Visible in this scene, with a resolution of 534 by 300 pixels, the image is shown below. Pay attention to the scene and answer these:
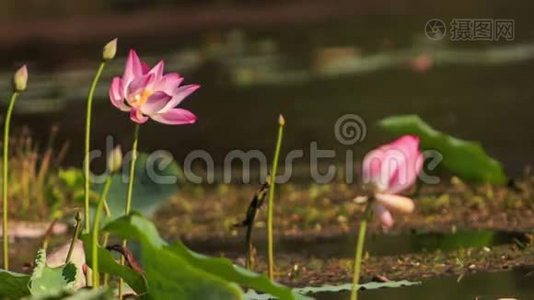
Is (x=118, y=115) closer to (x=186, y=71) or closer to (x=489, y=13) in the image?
(x=186, y=71)

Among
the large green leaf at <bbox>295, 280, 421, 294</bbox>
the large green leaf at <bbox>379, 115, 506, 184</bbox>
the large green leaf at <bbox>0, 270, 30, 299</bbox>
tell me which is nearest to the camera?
the large green leaf at <bbox>0, 270, 30, 299</bbox>

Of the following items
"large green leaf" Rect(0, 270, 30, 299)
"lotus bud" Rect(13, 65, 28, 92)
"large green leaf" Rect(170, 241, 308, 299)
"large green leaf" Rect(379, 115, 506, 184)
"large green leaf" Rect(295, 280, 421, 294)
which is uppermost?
"lotus bud" Rect(13, 65, 28, 92)

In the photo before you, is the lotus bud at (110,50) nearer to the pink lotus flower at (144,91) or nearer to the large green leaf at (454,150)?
the pink lotus flower at (144,91)

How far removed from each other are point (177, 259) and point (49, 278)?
0.49 m

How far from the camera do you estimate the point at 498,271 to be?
4895 mm

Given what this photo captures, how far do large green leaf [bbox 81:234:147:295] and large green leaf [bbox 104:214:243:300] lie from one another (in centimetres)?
27

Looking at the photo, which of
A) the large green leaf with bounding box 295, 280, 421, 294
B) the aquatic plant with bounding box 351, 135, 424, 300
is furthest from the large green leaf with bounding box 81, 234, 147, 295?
the large green leaf with bounding box 295, 280, 421, 294

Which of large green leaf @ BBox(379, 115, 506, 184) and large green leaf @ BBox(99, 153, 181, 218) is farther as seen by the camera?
large green leaf @ BBox(99, 153, 181, 218)

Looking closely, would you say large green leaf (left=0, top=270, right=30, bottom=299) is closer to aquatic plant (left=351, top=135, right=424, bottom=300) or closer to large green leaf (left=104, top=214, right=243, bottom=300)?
large green leaf (left=104, top=214, right=243, bottom=300)

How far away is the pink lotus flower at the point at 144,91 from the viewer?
3.79 meters

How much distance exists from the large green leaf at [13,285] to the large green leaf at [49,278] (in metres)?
0.07

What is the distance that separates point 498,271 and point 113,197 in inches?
57.6

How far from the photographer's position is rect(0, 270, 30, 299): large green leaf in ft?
11.9

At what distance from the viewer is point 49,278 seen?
11.7 feet
